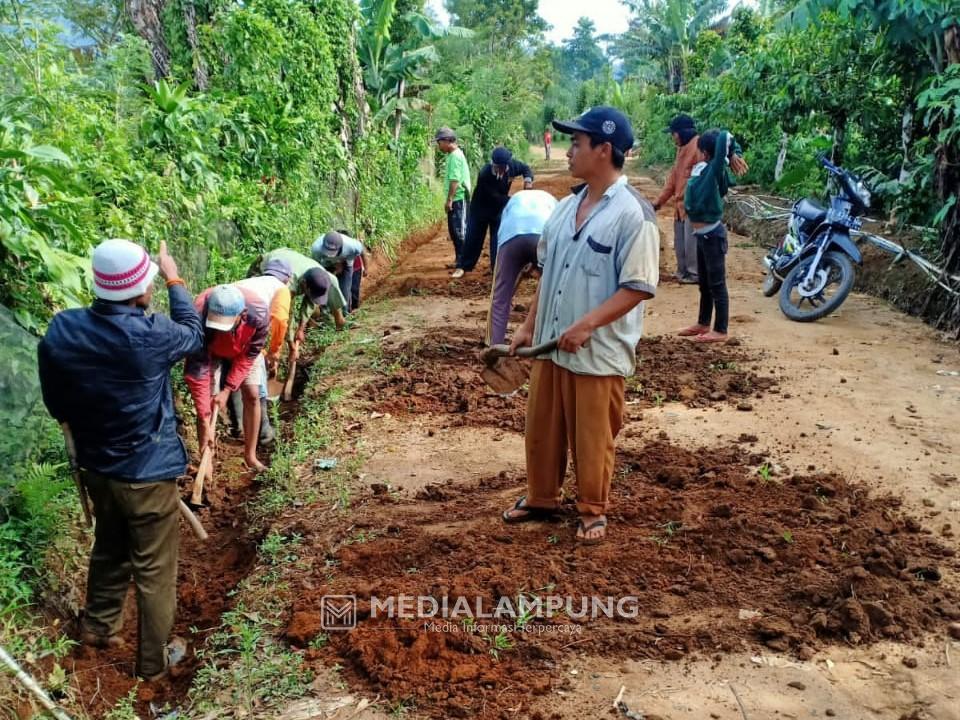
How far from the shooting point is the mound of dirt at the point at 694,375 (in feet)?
18.9

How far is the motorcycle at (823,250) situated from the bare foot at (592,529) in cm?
463

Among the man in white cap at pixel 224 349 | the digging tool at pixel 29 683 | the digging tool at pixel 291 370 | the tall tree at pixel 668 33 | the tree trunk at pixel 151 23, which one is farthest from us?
the tall tree at pixel 668 33

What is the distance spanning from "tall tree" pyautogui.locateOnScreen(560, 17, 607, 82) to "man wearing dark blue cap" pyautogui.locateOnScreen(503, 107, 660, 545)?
3611 inches

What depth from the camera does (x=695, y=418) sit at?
536 centimetres

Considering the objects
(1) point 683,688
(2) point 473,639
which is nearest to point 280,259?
(2) point 473,639

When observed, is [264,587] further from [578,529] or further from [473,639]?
[578,529]

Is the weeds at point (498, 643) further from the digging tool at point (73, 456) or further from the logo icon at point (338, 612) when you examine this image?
the digging tool at point (73, 456)

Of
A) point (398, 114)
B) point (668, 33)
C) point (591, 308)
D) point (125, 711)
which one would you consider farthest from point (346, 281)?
Result: point (668, 33)

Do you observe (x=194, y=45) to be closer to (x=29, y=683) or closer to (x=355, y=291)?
(x=355, y=291)

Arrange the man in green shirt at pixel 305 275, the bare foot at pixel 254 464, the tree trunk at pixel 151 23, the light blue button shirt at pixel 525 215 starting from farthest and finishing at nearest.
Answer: the tree trunk at pixel 151 23, the man in green shirt at pixel 305 275, the light blue button shirt at pixel 525 215, the bare foot at pixel 254 464

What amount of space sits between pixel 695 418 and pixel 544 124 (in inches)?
1615

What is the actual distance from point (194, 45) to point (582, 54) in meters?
90.2

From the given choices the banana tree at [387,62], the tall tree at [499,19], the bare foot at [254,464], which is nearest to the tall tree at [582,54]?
the tall tree at [499,19]

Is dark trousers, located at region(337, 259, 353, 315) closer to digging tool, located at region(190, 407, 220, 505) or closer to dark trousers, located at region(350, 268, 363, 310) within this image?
dark trousers, located at region(350, 268, 363, 310)
